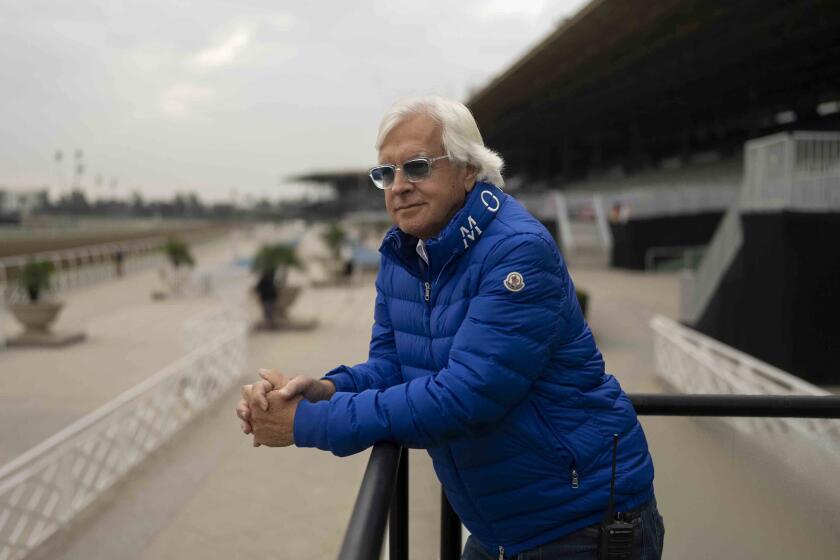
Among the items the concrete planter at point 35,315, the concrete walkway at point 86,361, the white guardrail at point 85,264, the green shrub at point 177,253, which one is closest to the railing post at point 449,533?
the concrete walkway at point 86,361

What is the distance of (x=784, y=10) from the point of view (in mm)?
13305

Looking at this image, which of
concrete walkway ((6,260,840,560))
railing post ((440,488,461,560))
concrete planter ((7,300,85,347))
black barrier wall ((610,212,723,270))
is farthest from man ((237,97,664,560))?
black barrier wall ((610,212,723,270))

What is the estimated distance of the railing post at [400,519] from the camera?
57.1 inches

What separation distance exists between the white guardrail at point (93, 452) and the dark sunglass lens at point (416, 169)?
410 centimetres

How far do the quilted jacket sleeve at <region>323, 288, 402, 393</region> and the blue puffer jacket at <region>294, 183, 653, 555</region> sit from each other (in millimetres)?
136

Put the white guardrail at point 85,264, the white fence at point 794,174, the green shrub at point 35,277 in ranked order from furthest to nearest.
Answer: the white guardrail at point 85,264
the green shrub at point 35,277
the white fence at point 794,174

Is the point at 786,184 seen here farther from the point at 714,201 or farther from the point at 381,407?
the point at 714,201

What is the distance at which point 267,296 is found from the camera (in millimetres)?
13516

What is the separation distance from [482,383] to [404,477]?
433mm

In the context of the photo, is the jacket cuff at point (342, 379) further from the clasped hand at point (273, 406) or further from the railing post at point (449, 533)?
the railing post at point (449, 533)

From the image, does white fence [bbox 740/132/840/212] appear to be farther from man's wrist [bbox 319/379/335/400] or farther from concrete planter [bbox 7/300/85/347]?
concrete planter [bbox 7/300/85/347]

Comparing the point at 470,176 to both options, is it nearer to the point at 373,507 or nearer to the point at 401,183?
the point at 401,183

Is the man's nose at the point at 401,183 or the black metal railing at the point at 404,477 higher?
the man's nose at the point at 401,183

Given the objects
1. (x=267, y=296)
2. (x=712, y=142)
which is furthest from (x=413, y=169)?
(x=712, y=142)
